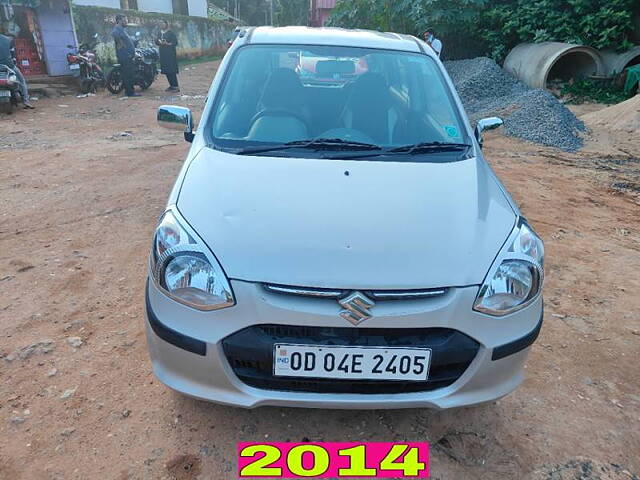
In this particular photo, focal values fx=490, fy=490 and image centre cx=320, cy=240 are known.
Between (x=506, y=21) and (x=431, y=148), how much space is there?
12219 millimetres

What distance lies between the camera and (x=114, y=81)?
11.4 meters

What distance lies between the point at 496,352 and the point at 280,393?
812 mm

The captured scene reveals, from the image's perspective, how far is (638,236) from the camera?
433 centimetres

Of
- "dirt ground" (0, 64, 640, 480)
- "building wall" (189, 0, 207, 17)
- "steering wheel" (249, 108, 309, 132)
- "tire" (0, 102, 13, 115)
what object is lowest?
"tire" (0, 102, 13, 115)

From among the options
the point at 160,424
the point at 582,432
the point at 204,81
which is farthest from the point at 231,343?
the point at 204,81

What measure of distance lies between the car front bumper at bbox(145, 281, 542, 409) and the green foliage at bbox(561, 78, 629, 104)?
35.0 ft

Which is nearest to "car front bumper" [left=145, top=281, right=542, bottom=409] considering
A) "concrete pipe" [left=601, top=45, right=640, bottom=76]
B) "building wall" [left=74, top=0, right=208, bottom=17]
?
"concrete pipe" [left=601, top=45, right=640, bottom=76]

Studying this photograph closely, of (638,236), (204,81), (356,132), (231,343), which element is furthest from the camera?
(204,81)

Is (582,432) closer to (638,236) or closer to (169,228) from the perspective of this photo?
(169,228)

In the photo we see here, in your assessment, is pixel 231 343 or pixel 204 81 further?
pixel 204 81

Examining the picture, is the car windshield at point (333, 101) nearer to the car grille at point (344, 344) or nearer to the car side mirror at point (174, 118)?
the car side mirror at point (174, 118)

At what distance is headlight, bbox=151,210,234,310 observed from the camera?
1748mm

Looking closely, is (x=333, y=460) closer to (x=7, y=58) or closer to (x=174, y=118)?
(x=174, y=118)

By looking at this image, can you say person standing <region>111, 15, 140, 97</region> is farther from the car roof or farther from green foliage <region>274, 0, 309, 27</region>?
green foliage <region>274, 0, 309, 27</region>
